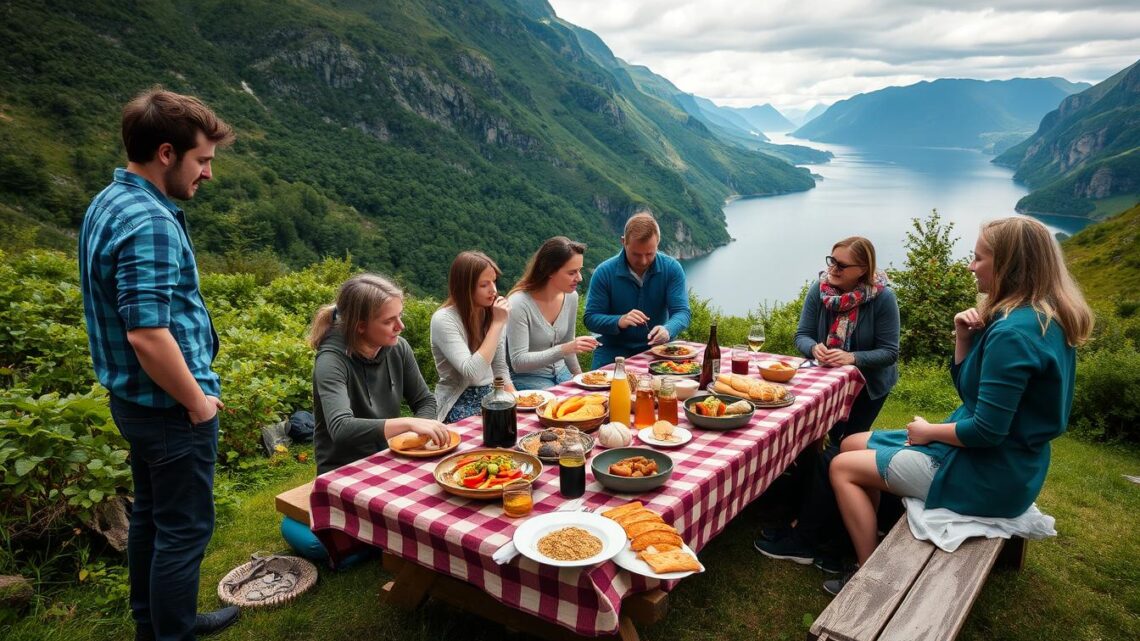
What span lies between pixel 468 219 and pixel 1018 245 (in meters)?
75.8

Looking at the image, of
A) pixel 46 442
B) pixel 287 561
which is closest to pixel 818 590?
pixel 287 561

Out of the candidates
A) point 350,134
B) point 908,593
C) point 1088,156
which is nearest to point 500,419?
point 908,593

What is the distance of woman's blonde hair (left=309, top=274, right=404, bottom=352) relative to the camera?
278cm

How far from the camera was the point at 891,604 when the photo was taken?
216 cm

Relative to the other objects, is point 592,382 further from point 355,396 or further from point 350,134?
point 350,134

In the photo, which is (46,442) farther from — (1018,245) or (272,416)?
(1018,245)

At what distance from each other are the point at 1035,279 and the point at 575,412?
200cm

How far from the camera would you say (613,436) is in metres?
2.50

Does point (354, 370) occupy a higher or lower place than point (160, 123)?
lower

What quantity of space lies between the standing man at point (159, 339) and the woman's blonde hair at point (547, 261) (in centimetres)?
209

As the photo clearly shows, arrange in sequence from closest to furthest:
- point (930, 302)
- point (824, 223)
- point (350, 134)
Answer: point (930, 302)
point (350, 134)
point (824, 223)

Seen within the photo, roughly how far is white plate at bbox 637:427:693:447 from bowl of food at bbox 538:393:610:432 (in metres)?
0.22

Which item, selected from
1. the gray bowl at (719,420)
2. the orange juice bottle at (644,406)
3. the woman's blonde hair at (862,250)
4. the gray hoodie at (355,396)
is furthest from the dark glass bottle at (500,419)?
the woman's blonde hair at (862,250)

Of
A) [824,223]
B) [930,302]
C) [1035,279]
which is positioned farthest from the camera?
[824,223]
